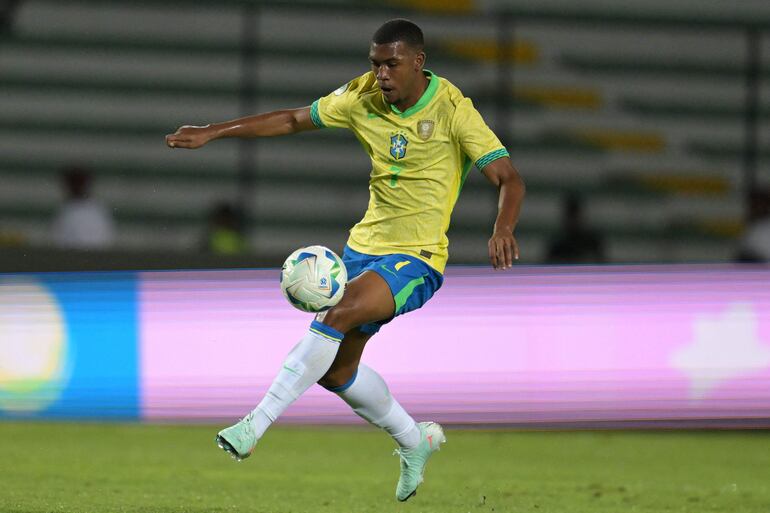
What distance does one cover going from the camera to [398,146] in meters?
5.35

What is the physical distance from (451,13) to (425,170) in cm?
663

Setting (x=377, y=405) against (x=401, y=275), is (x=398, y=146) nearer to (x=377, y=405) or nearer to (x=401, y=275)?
(x=401, y=275)

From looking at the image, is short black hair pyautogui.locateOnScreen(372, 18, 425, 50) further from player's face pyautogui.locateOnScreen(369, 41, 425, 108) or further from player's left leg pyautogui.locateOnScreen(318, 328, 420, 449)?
player's left leg pyautogui.locateOnScreen(318, 328, 420, 449)

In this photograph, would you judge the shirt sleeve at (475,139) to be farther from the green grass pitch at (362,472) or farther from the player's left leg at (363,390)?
the green grass pitch at (362,472)

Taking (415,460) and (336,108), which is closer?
(336,108)

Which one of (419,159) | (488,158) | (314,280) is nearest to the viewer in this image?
(314,280)

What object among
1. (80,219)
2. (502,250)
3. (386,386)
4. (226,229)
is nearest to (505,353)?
(386,386)

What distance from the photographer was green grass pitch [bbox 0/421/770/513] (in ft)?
19.4

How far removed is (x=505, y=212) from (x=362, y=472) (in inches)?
91.9

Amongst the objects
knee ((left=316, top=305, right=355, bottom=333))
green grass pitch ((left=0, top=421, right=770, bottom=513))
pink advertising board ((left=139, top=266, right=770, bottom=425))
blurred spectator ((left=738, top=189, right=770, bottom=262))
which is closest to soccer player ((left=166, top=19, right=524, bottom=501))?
knee ((left=316, top=305, right=355, bottom=333))

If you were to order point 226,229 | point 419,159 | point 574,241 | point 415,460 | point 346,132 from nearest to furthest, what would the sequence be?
1. point 419,159
2. point 415,460
3. point 574,241
4. point 226,229
5. point 346,132

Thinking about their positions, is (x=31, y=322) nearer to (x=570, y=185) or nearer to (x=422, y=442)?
(x=422, y=442)

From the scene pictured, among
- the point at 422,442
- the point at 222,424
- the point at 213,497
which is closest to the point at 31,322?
the point at 222,424

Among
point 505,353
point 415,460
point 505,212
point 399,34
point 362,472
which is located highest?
point 399,34
